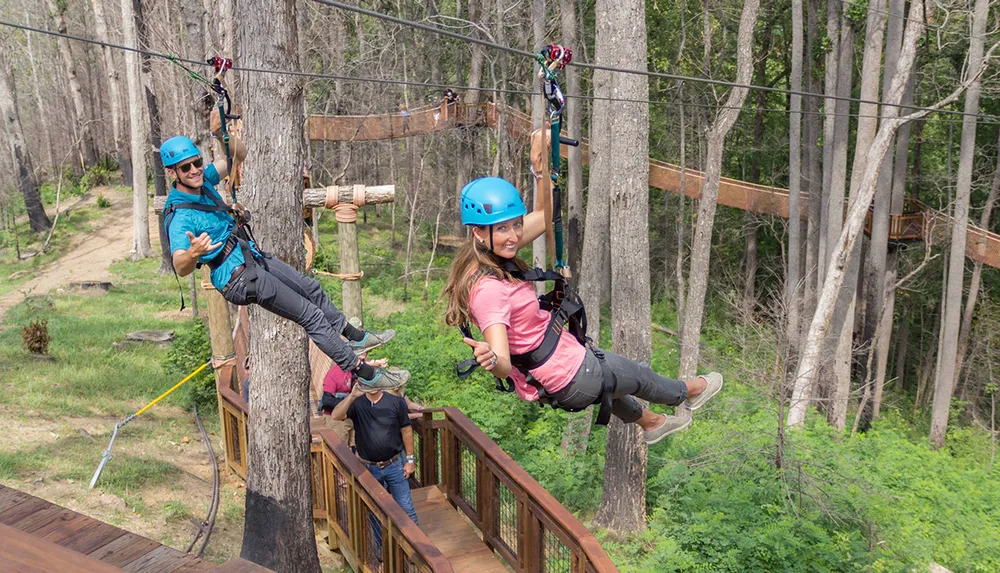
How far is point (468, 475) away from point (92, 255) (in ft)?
58.4

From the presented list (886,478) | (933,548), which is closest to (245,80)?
(933,548)

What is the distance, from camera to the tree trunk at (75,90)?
75.5ft

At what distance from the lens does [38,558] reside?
917 millimetres

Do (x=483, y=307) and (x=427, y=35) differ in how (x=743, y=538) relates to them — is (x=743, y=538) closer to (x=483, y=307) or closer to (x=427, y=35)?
(x=483, y=307)

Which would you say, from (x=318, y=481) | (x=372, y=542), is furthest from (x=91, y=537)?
(x=318, y=481)

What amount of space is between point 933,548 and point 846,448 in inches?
86.8

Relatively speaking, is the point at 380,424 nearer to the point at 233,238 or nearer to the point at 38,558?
the point at 233,238

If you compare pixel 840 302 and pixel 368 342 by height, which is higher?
pixel 368 342

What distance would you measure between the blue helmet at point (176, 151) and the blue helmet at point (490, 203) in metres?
1.92

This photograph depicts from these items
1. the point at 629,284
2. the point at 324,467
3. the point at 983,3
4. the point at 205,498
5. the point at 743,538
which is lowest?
the point at 743,538

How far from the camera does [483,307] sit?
11.6ft

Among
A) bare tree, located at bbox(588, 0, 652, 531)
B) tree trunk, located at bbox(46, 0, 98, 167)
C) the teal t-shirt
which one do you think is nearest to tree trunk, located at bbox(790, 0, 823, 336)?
bare tree, located at bbox(588, 0, 652, 531)

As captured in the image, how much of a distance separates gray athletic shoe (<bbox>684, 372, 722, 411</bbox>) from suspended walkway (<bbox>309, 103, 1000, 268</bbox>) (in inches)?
456

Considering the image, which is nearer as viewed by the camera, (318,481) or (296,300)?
(296,300)
